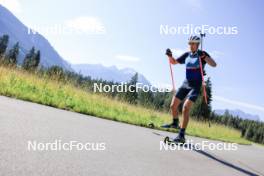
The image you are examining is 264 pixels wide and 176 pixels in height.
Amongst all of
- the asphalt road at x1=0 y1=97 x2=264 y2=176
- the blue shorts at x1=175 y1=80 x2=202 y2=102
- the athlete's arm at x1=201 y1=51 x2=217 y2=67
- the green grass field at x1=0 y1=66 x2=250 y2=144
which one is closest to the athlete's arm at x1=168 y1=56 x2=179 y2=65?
the blue shorts at x1=175 y1=80 x2=202 y2=102

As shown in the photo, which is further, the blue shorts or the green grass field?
the green grass field

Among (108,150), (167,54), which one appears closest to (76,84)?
(167,54)

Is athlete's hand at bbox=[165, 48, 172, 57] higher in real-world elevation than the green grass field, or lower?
higher

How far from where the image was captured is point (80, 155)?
4.49 meters

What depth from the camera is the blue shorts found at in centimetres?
801

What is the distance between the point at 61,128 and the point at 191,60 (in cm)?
360

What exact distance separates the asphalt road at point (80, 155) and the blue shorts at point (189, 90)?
154 cm

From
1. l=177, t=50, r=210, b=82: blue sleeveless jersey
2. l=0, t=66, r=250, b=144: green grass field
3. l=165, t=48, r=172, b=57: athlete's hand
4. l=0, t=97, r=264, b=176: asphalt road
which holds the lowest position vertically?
l=0, t=97, r=264, b=176: asphalt road

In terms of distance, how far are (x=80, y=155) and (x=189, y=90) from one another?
442 cm

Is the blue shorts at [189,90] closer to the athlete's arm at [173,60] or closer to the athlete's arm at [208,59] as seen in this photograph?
the athlete's arm at [208,59]

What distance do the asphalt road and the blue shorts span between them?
154 cm

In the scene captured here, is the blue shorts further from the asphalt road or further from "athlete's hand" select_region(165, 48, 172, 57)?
the asphalt road

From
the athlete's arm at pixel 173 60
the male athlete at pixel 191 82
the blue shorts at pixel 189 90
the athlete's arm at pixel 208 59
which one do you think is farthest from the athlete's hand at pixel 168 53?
the athlete's arm at pixel 208 59

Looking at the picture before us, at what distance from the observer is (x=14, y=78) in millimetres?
10867
